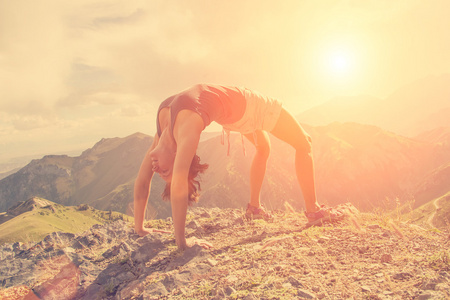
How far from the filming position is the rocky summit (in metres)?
2.11

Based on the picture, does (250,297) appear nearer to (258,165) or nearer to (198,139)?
(198,139)

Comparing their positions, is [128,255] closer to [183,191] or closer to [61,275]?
[61,275]

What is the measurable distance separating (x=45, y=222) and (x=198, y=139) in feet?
398

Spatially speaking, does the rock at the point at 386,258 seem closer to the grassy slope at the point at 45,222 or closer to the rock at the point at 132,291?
the rock at the point at 132,291

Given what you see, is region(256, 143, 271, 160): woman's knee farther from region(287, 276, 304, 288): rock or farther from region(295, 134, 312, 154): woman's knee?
region(287, 276, 304, 288): rock

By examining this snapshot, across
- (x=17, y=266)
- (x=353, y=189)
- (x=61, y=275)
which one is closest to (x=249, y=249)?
(x=61, y=275)

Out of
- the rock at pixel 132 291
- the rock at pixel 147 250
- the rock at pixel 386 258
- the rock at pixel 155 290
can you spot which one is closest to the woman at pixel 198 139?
the rock at pixel 147 250

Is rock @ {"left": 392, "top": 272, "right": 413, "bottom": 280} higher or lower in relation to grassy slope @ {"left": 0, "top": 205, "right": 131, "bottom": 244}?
higher

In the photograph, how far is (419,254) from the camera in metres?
2.65

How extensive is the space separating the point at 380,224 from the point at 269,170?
161752 mm

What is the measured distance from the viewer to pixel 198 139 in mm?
3342

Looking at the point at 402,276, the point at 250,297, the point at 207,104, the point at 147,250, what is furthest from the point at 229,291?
the point at 207,104

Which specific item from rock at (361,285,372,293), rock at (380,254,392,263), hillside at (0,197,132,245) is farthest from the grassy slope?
rock at (361,285,372,293)

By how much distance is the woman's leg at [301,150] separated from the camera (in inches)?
176
